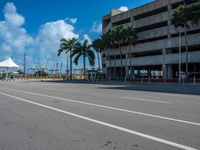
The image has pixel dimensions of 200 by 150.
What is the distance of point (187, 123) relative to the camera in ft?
28.3

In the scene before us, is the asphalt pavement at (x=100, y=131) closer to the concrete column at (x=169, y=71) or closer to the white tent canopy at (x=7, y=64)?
the concrete column at (x=169, y=71)

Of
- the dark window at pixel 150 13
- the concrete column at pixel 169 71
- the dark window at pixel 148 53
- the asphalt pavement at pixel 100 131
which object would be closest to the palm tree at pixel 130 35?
the dark window at pixel 150 13

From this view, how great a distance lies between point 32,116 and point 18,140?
3.60 meters

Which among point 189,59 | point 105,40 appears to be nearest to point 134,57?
point 105,40

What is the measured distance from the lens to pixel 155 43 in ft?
216

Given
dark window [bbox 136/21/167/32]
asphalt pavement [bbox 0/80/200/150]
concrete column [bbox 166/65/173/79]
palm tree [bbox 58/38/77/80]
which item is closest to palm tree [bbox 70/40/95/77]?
palm tree [bbox 58/38/77/80]

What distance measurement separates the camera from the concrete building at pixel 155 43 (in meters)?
60.7

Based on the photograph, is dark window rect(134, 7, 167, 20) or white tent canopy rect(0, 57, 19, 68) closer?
dark window rect(134, 7, 167, 20)

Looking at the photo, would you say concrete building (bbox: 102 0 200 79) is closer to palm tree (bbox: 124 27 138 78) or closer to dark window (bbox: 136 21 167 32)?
dark window (bbox: 136 21 167 32)

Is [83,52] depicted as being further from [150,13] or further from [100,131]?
[100,131]

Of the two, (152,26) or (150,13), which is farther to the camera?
(150,13)

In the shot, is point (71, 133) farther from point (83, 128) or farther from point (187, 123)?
point (187, 123)

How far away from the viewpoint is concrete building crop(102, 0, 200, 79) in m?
60.7

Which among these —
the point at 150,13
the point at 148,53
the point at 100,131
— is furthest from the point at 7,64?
the point at 100,131
